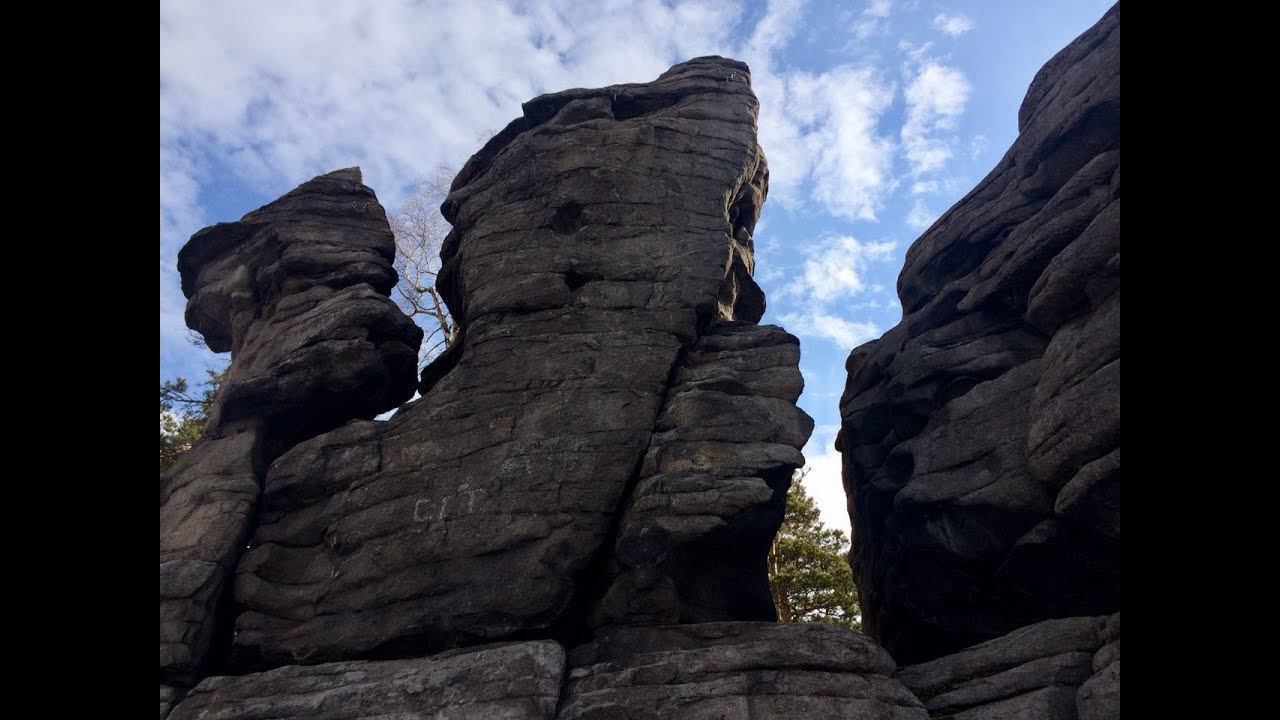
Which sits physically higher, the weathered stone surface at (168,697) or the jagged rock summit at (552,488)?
the jagged rock summit at (552,488)

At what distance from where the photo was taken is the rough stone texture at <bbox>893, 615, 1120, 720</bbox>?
14055 mm

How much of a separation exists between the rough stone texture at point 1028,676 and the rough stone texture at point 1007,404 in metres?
2.75

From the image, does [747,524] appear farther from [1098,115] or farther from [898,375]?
[1098,115]

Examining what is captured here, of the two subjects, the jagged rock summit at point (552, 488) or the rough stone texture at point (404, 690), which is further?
the jagged rock summit at point (552, 488)

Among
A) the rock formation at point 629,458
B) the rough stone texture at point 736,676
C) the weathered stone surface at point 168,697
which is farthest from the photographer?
the weathered stone surface at point 168,697

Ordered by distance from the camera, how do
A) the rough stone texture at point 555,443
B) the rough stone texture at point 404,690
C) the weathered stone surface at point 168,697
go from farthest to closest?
the rough stone texture at point 555,443 → the weathered stone surface at point 168,697 → the rough stone texture at point 404,690

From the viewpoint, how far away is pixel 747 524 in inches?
696

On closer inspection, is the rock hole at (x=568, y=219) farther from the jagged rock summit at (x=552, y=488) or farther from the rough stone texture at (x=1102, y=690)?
the rough stone texture at (x=1102, y=690)

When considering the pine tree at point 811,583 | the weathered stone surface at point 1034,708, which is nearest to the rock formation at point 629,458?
the weathered stone surface at point 1034,708

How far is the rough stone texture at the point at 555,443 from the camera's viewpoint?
57.5ft

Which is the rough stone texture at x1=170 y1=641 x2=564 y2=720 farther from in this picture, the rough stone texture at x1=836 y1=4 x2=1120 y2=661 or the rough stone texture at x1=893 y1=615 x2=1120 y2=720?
the rough stone texture at x1=836 y1=4 x2=1120 y2=661
